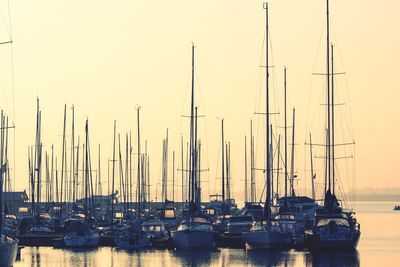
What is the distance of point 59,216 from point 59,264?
114 feet

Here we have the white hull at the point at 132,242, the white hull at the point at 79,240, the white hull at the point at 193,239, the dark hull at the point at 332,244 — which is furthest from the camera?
the white hull at the point at 79,240

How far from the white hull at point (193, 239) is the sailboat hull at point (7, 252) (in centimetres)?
1901

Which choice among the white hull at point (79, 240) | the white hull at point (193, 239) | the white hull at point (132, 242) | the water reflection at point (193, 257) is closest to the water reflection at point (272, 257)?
the water reflection at point (193, 257)

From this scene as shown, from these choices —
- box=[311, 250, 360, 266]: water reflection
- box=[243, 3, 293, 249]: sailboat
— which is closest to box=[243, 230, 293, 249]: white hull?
box=[243, 3, 293, 249]: sailboat

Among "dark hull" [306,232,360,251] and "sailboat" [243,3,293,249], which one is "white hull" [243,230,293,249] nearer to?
"sailboat" [243,3,293,249]

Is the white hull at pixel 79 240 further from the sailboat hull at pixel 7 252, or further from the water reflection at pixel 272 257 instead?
the sailboat hull at pixel 7 252

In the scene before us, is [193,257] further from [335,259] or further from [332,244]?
[335,259]

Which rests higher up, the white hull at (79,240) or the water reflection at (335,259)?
the white hull at (79,240)

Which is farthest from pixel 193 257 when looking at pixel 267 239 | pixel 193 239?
pixel 267 239

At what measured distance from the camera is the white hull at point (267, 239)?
8531cm

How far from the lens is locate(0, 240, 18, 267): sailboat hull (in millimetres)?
68312

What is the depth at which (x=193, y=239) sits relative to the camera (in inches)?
3479

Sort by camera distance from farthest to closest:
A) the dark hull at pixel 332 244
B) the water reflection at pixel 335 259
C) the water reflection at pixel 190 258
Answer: the dark hull at pixel 332 244, the water reflection at pixel 190 258, the water reflection at pixel 335 259

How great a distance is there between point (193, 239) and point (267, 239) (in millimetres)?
5698
